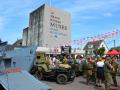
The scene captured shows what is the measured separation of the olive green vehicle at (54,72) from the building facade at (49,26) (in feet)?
121

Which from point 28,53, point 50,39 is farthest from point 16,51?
point 50,39

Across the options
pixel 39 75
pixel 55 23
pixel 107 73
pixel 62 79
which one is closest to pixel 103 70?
pixel 107 73

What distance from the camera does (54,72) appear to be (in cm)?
1862

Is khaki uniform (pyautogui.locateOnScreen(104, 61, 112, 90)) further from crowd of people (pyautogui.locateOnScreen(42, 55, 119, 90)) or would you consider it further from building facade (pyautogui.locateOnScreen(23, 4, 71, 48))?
building facade (pyautogui.locateOnScreen(23, 4, 71, 48))

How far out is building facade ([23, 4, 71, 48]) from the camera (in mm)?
58969

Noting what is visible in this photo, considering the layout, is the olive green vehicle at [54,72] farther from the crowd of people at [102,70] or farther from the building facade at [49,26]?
the building facade at [49,26]

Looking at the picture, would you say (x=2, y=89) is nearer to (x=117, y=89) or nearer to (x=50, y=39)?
(x=117, y=89)

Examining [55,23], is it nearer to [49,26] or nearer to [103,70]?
[49,26]

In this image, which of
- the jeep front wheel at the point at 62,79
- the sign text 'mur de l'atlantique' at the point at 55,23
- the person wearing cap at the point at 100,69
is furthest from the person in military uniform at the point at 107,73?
the sign text 'mur de l'atlantique' at the point at 55,23

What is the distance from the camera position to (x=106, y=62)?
1524cm

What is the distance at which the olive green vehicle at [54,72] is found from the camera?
722 inches

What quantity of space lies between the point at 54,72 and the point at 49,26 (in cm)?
4134

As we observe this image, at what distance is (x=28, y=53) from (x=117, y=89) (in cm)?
595

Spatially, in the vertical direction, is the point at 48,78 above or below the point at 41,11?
below
